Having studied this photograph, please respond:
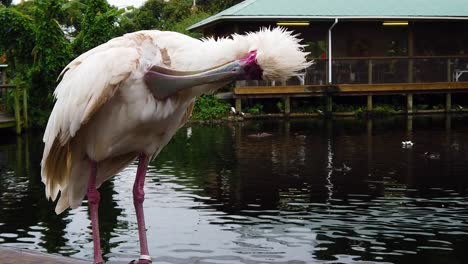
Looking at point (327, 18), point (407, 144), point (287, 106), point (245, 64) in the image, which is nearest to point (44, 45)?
point (287, 106)

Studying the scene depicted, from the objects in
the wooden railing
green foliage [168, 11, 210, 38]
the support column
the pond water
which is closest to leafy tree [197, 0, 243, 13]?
green foliage [168, 11, 210, 38]

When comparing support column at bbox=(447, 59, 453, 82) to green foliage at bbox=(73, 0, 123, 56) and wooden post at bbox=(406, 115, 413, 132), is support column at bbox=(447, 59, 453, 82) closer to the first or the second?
wooden post at bbox=(406, 115, 413, 132)

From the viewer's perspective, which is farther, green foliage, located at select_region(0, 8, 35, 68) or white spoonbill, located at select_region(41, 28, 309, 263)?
green foliage, located at select_region(0, 8, 35, 68)

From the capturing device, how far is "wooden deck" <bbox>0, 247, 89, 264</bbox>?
4992mm

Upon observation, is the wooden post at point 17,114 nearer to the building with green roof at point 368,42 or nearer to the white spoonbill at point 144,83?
the building with green roof at point 368,42

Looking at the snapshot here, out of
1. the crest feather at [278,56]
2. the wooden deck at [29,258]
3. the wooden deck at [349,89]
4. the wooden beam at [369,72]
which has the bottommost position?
the wooden deck at [29,258]

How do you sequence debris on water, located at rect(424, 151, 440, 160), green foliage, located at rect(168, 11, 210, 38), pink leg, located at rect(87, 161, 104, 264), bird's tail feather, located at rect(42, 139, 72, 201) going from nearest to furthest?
pink leg, located at rect(87, 161, 104, 264)
bird's tail feather, located at rect(42, 139, 72, 201)
debris on water, located at rect(424, 151, 440, 160)
green foliage, located at rect(168, 11, 210, 38)

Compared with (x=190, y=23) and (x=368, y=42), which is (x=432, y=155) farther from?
(x=190, y=23)

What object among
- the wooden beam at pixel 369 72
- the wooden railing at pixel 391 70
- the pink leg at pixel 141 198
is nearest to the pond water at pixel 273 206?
the pink leg at pixel 141 198

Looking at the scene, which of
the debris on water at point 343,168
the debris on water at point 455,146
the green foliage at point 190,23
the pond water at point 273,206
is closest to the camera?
the pond water at point 273,206

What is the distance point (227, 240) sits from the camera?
32.6ft

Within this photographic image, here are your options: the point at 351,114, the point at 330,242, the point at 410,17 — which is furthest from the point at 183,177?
the point at 410,17

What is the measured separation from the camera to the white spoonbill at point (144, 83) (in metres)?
3.84

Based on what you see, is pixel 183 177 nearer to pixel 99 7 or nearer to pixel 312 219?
pixel 312 219
